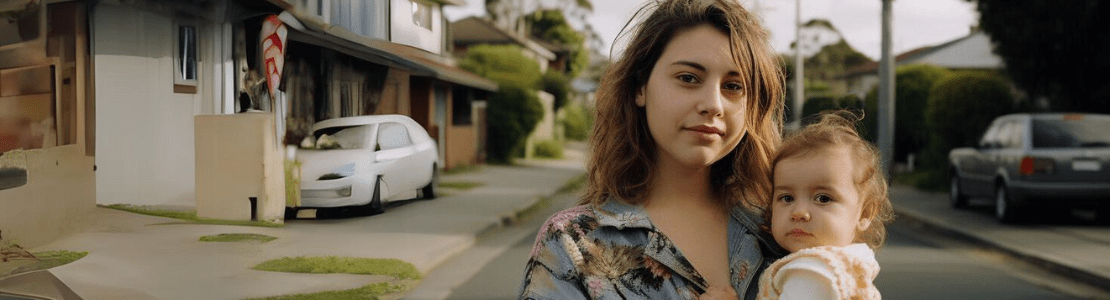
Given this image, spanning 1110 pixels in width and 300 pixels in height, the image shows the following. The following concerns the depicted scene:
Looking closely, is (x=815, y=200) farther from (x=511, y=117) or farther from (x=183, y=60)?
(x=511, y=117)

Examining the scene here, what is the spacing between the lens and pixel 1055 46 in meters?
16.9

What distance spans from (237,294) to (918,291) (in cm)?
749

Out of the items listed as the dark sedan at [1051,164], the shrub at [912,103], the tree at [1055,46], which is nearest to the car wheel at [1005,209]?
the dark sedan at [1051,164]

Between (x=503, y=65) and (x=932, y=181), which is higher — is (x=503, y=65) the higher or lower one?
the higher one

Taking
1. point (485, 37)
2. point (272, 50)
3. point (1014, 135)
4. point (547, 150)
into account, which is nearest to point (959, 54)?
point (485, 37)

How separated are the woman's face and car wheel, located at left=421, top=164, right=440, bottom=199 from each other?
42cm

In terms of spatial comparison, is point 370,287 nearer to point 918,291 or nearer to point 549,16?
point 918,291

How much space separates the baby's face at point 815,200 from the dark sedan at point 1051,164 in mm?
11622

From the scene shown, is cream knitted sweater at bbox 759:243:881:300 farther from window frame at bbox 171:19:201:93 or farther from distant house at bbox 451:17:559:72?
distant house at bbox 451:17:559:72

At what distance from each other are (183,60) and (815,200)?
4.19ft

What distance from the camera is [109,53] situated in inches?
43.0

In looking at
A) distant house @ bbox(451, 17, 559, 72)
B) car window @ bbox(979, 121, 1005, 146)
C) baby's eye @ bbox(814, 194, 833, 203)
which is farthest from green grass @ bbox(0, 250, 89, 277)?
distant house @ bbox(451, 17, 559, 72)

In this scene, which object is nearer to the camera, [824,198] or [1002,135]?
[824,198]

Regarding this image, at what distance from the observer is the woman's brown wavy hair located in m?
1.85
